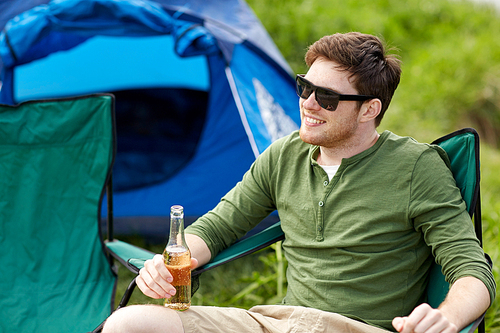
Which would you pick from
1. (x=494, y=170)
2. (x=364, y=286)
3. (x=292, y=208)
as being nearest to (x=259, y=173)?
(x=292, y=208)

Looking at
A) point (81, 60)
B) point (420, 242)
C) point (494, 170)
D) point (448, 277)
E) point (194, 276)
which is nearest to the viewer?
point (448, 277)

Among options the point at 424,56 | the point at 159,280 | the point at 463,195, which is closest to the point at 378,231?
the point at 463,195

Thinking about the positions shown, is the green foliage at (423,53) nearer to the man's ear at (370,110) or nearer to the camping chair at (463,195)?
the camping chair at (463,195)

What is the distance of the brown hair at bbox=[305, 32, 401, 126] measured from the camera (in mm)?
1690

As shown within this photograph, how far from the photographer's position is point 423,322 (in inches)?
51.5

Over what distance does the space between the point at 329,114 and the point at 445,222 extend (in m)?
0.49

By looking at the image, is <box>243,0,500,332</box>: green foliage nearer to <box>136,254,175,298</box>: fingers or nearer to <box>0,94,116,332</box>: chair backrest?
<box>0,94,116,332</box>: chair backrest

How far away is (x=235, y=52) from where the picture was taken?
2836mm

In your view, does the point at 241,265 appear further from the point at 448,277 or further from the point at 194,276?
the point at 448,277

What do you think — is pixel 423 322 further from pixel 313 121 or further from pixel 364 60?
pixel 364 60

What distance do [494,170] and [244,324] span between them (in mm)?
3455

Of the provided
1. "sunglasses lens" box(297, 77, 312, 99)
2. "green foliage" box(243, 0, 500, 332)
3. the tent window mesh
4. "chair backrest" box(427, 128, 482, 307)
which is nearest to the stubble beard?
"sunglasses lens" box(297, 77, 312, 99)

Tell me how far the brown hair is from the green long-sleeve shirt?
6.6 inches

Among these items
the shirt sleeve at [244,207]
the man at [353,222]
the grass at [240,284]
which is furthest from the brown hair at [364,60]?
the grass at [240,284]
